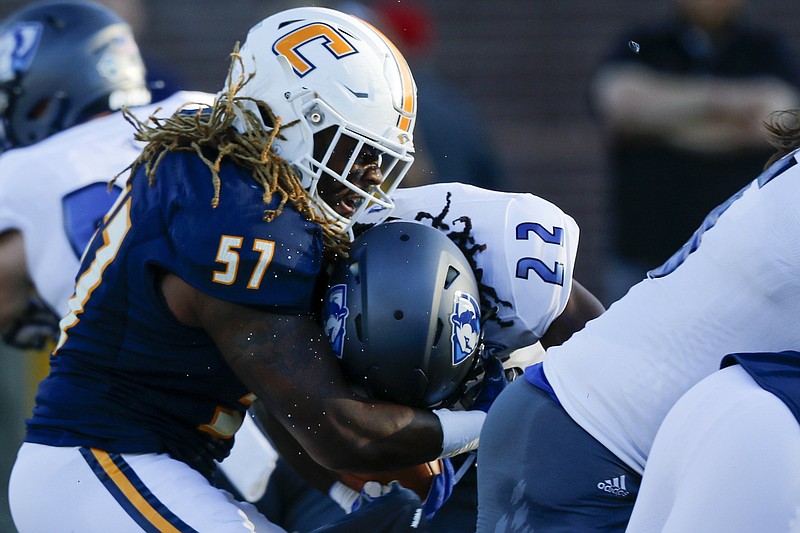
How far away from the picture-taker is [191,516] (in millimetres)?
2902

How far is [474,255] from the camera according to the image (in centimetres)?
311

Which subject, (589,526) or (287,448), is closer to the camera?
(589,526)

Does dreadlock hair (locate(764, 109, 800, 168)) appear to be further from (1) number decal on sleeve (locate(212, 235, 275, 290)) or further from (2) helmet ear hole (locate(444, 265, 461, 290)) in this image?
(1) number decal on sleeve (locate(212, 235, 275, 290))

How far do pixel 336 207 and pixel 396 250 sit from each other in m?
0.26

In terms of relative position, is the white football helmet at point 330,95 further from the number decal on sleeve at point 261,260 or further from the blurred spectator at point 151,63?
the blurred spectator at point 151,63

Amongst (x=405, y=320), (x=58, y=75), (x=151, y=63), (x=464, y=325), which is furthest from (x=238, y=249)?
(x=151, y=63)

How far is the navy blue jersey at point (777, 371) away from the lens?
6.77 feet

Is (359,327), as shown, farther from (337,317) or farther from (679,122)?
(679,122)

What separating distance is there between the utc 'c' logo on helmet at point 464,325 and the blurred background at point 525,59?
558cm

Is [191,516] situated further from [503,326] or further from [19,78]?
[19,78]

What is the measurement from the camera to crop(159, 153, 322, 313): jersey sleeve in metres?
2.81

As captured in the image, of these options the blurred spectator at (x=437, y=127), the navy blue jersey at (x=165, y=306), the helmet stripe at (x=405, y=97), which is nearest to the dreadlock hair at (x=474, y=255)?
the helmet stripe at (x=405, y=97)

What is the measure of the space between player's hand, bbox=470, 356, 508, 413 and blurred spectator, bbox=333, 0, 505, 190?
9.04 ft

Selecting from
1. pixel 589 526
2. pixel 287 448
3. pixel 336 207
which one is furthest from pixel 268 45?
pixel 589 526
